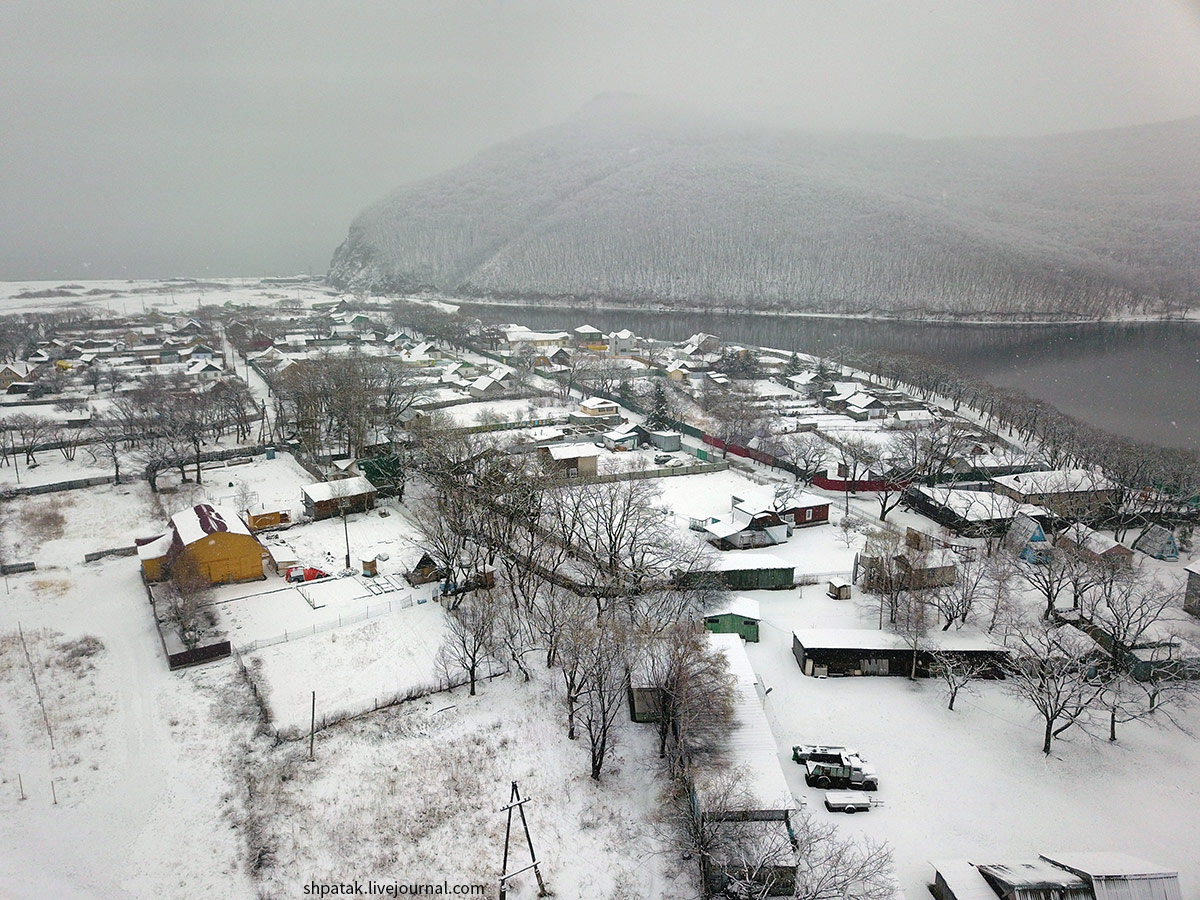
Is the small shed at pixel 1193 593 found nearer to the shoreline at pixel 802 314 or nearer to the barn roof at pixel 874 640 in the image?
the barn roof at pixel 874 640

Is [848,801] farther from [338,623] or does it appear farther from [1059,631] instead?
[338,623]

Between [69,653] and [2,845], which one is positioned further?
[69,653]

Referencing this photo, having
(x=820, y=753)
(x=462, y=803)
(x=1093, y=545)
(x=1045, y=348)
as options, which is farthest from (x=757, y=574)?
(x=1045, y=348)

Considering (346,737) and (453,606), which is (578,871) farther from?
(453,606)

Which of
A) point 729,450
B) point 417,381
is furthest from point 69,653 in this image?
point 417,381

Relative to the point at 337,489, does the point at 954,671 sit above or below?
below
